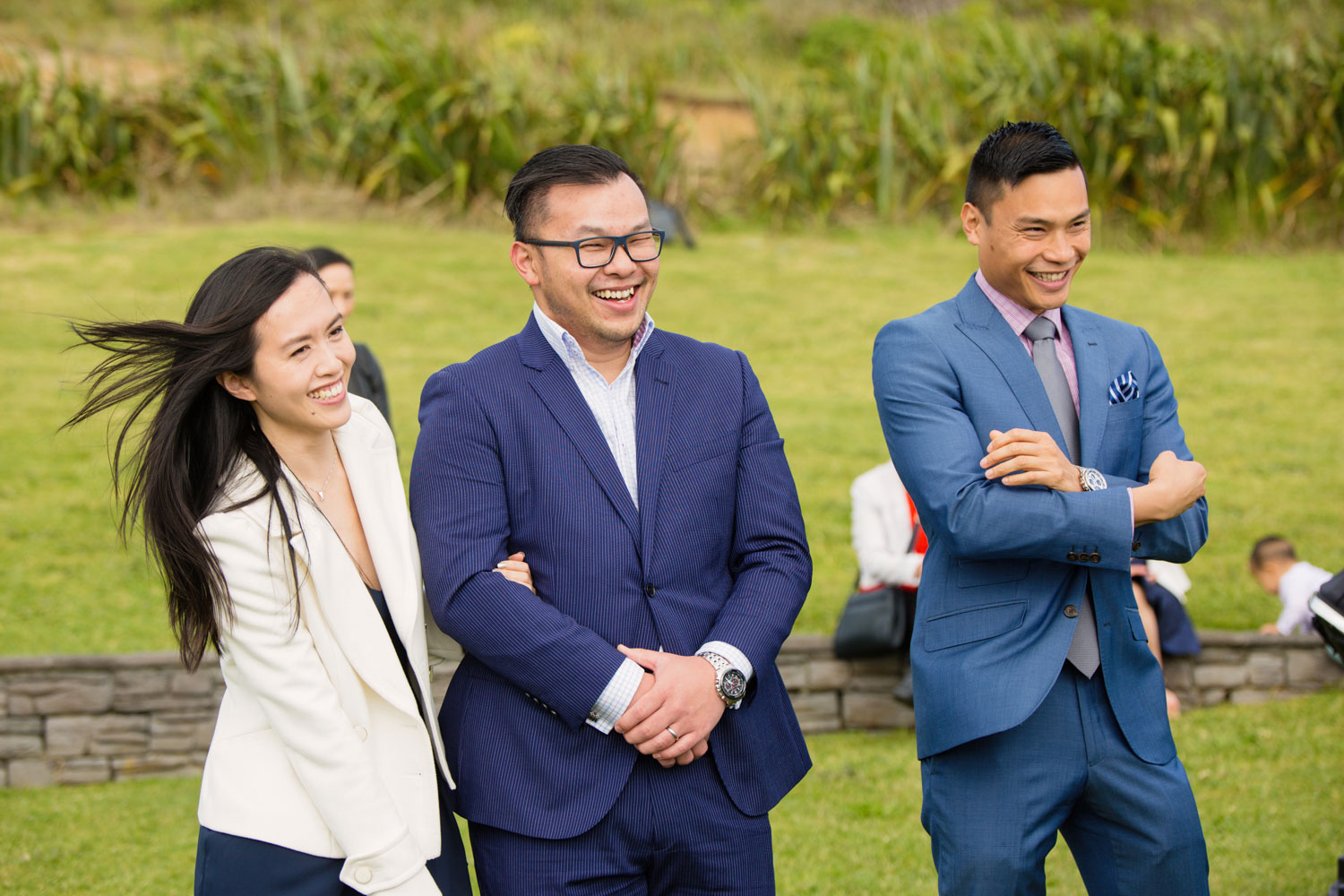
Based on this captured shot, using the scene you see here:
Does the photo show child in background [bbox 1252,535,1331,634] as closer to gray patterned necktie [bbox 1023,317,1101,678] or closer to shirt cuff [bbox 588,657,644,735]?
gray patterned necktie [bbox 1023,317,1101,678]

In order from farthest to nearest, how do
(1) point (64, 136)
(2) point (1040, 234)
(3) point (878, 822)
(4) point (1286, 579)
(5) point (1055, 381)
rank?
(1) point (64, 136)
(4) point (1286, 579)
(3) point (878, 822)
(5) point (1055, 381)
(2) point (1040, 234)

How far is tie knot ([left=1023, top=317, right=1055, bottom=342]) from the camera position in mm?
2604

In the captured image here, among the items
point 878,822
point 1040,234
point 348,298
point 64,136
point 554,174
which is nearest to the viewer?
point 554,174

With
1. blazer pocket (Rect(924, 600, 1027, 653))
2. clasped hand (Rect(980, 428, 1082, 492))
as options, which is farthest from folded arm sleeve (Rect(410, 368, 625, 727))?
clasped hand (Rect(980, 428, 1082, 492))

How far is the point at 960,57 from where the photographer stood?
46.5 feet

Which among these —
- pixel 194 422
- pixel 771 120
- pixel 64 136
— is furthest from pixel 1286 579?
pixel 64 136

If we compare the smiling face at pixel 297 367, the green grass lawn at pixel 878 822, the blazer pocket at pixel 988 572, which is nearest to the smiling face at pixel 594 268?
the smiling face at pixel 297 367

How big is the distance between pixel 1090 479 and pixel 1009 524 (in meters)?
0.20

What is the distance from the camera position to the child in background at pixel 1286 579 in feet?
18.6

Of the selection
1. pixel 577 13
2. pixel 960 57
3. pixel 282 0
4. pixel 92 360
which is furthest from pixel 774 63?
pixel 92 360

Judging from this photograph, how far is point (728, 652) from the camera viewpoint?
2.32 m

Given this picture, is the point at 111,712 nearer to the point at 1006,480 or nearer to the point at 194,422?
the point at 194,422

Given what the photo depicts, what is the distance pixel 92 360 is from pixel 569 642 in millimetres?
9681

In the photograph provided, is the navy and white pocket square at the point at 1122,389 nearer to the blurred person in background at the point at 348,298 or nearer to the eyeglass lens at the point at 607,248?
the eyeglass lens at the point at 607,248
